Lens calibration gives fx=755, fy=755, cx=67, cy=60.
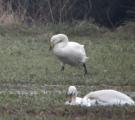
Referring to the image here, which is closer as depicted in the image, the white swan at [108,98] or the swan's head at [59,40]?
the white swan at [108,98]

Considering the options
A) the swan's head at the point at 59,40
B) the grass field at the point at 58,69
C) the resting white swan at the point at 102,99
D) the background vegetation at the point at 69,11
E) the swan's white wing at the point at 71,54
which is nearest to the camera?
the grass field at the point at 58,69

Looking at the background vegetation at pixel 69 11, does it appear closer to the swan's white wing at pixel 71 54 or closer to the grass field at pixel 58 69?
the grass field at pixel 58 69

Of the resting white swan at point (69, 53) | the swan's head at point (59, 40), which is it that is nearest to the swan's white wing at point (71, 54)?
the resting white swan at point (69, 53)

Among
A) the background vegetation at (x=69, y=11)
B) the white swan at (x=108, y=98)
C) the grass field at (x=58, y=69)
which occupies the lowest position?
the background vegetation at (x=69, y=11)

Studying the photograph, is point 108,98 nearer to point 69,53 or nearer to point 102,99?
point 102,99

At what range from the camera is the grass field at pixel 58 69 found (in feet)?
32.5

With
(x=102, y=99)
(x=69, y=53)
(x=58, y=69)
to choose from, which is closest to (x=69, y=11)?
(x=58, y=69)

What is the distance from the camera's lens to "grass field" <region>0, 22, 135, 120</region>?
991cm

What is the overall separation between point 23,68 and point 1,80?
216cm

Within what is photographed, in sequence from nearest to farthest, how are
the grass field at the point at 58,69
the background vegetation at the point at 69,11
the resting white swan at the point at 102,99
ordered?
the grass field at the point at 58,69 < the resting white swan at the point at 102,99 < the background vegetation at the point at 69,11

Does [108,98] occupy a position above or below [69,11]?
above

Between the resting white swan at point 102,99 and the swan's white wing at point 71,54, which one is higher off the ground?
the resting white swan at point 102,99

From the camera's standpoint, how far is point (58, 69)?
1672 cm

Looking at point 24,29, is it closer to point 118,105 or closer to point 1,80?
point 1,80
